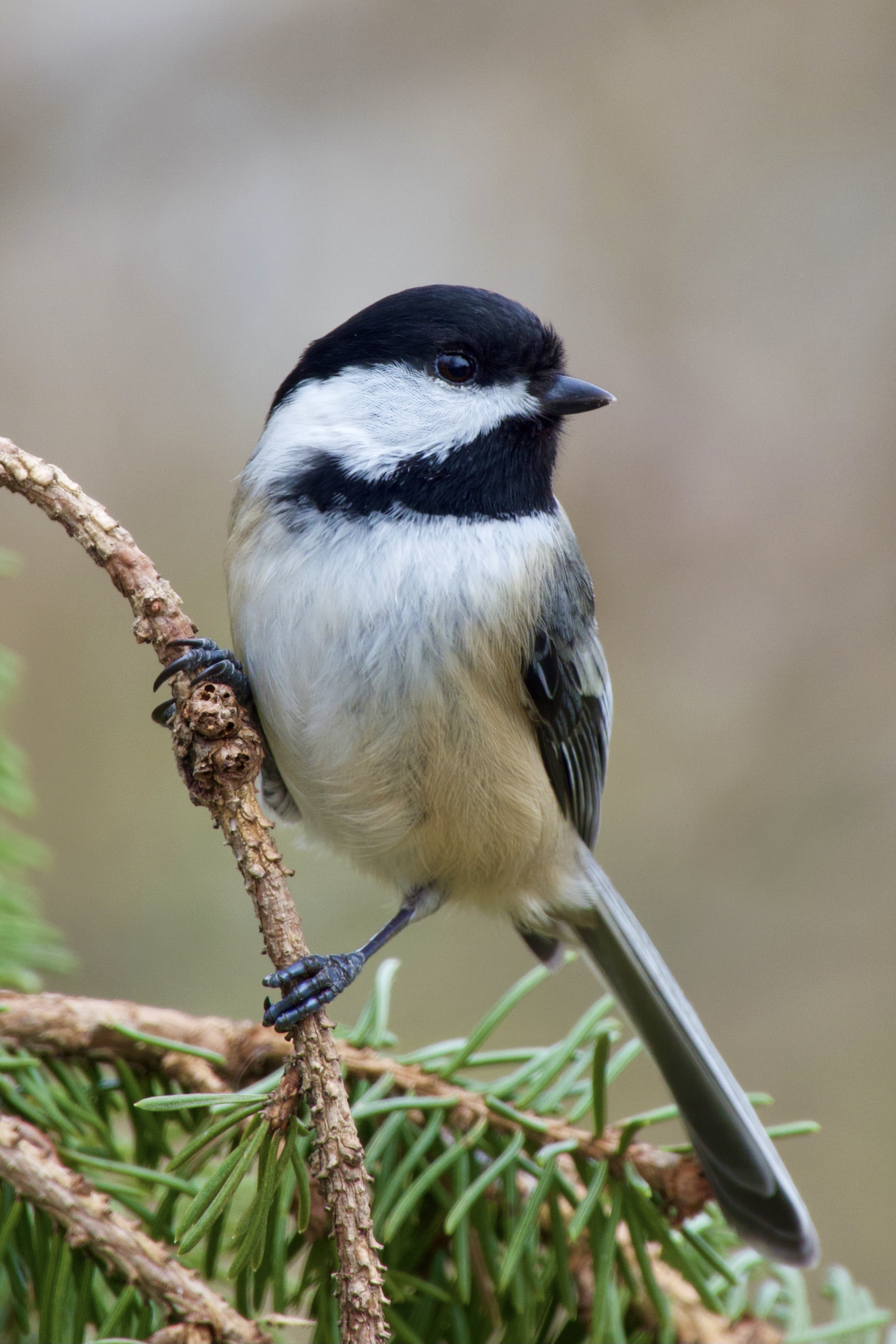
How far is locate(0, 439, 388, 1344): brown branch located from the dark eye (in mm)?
577

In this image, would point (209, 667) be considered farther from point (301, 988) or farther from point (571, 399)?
point (571, 399)

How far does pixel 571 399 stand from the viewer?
135 centimetres

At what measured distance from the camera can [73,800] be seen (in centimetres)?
232

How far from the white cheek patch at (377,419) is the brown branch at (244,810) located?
0.44 meters

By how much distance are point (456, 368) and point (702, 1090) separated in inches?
35.7

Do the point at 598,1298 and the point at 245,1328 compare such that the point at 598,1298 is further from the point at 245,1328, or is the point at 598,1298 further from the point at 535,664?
the point at 535,664

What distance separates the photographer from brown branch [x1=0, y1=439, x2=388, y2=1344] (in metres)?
0.67

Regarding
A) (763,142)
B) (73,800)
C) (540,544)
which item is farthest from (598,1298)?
(763,142)

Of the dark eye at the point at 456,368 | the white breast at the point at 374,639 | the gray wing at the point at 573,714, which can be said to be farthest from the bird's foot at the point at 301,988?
the dark eye at the point at 456,368

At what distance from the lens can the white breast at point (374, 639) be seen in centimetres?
114

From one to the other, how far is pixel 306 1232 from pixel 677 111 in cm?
269

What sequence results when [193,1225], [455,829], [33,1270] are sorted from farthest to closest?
[455,829] → [33,1270] → [193,1225]

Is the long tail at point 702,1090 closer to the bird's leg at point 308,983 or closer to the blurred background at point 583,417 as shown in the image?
the bird's leg at point 308,983

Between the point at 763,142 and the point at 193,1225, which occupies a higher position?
the point at 763,142
